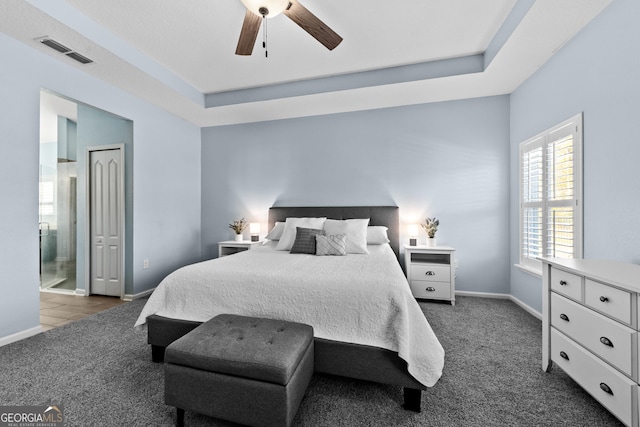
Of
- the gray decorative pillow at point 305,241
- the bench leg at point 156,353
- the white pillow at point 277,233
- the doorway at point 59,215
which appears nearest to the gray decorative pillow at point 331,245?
the gray decorative pillow at point 305,241

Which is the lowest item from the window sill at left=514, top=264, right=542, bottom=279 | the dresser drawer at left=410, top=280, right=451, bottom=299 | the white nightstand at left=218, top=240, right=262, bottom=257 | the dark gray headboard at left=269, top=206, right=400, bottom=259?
the dresser drawer at left=410, top=280, right=451, bottom=299

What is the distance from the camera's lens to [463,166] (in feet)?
12.0

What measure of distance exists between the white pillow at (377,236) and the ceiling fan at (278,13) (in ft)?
7.24

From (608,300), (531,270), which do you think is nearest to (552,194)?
(531,270)

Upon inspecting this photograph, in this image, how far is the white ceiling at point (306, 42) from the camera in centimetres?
225

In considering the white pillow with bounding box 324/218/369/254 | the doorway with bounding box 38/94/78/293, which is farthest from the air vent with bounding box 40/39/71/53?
the white pillow with bounding box 324/218/369/254

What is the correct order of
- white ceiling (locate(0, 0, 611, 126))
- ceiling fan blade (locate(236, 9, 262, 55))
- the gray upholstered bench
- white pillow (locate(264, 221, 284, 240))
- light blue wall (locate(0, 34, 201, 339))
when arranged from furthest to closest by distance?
white pillow (locate(264, 221, 284, 240)), light blue wall (locate(0, 34, 201, 339)), white ceiling (locate(0, 0, 611, 126)), ceiling fan blade (locate(236, 9, 262, 55)), the gray upholstered bench

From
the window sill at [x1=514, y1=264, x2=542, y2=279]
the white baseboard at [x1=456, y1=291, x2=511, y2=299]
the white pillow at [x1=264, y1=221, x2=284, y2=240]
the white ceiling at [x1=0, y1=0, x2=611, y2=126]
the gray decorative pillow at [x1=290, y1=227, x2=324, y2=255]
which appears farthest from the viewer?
the white pillow at [x1=264, y1=221, x2=284, y2=240]

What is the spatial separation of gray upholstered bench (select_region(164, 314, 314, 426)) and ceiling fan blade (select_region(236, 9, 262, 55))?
7.14 feet

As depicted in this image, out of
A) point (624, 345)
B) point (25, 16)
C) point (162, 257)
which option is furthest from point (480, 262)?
point (25, 16)

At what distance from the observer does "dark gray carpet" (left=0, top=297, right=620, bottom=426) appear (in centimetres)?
149

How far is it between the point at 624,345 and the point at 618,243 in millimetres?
988

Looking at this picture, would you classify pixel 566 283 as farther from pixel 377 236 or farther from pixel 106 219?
pixel 106 219

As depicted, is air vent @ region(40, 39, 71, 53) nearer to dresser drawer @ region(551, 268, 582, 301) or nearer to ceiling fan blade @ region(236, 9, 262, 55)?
ceiling fan blade @ region(236, 9, 262, 55)
